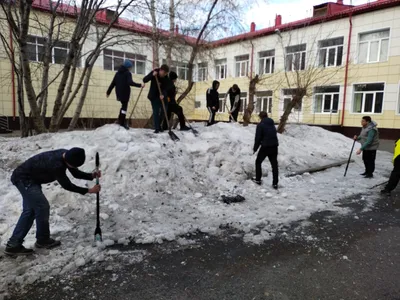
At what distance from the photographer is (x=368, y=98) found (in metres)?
18.8

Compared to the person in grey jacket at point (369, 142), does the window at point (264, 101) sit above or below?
above

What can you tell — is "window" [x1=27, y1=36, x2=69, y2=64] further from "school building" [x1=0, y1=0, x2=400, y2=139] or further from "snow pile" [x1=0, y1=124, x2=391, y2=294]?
"snow pile" [x1=0, y1=124, x2=391, y2=294]

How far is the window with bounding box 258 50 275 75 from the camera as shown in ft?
79.2

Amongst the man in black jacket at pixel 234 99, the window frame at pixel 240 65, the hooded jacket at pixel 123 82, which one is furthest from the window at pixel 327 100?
the hooded jacket at pixel 123 82

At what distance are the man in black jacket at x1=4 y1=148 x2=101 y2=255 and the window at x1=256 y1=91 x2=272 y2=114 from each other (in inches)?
844

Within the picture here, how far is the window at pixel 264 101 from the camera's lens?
2415 cm

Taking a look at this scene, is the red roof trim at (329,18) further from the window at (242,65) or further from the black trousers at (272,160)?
the black trousers at (272,160)

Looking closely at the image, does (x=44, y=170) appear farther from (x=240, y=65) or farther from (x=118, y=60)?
(x=240, y=65)

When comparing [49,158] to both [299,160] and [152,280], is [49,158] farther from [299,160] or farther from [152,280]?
[299,160]

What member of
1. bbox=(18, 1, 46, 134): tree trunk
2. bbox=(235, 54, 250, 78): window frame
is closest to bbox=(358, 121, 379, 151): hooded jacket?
bbox=(18, 1, 46, 134): tree trunk

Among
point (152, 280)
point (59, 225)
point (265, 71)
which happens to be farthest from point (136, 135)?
point (265, 71)

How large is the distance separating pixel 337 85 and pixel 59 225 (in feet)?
65.0

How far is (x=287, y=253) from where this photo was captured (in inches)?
150

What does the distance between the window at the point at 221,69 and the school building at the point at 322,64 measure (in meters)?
2.56
